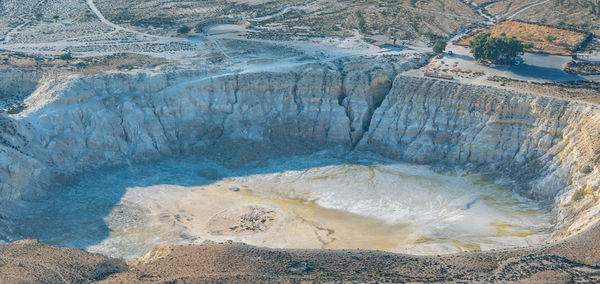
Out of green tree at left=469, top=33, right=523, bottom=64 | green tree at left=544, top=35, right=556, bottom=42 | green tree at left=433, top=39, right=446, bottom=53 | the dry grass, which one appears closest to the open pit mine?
green tree at left=433, top=39, right=446, bottom=53

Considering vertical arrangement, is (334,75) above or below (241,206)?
above

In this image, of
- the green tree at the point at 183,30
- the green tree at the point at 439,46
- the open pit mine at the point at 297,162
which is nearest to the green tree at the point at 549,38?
the green tree at the point at 439,46

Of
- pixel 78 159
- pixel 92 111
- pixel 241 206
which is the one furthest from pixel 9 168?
pixel 241 206

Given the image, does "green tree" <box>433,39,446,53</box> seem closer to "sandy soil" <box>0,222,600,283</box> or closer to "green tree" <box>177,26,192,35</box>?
"green tree" <box>177,26,192,35</box>

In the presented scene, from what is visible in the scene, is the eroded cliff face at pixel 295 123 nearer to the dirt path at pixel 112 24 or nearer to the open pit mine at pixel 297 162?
the open pit mine at pixel 297 162

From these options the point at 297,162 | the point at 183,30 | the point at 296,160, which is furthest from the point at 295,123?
the point at 183,30

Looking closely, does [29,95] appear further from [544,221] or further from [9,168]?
[544,221]
